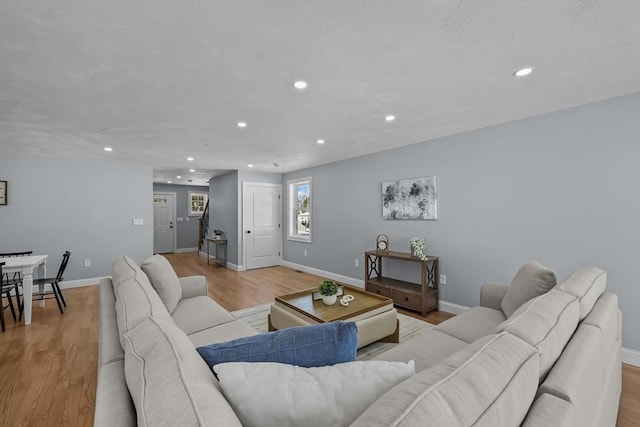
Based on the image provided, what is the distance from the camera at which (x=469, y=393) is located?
0.63 metres

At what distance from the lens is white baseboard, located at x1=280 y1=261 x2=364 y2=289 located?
496cm

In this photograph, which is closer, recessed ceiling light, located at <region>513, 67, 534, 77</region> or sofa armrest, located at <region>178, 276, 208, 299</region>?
recessed ceiling light, located at <region>513, 67, 534, 77</region>

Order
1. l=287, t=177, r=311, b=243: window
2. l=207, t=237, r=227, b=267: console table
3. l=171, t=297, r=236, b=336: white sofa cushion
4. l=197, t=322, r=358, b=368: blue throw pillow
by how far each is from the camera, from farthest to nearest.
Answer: l=207, t=237, r=227, b=267: console table → l=287, t=177, r=311, b=243: window → l=171, t=297, r=236, b=336: white sofa cushion → l=197, t=322, r=358, b=368: blue throw pillow

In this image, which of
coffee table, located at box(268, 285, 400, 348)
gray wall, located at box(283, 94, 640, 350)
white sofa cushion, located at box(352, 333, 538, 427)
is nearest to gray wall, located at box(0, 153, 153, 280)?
coffee table, located at box(268, 285, 400, 348)

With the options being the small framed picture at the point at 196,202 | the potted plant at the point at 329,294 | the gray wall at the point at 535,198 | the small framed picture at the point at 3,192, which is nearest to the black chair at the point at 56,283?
the small framed picture at the point at 3,192

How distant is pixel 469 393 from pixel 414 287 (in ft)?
11.1

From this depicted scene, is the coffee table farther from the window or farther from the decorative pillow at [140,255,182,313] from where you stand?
the window

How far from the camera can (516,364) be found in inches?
30.4

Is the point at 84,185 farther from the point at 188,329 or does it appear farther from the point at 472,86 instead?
the point at 472,86

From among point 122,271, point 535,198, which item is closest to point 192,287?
point 122,271

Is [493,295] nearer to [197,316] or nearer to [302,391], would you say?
[302,391]

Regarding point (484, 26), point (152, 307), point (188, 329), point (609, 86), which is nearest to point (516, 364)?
point (152, 307)

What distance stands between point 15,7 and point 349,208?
4.35m

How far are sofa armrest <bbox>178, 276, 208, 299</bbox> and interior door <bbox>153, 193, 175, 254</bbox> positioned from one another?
7148 millimetres
